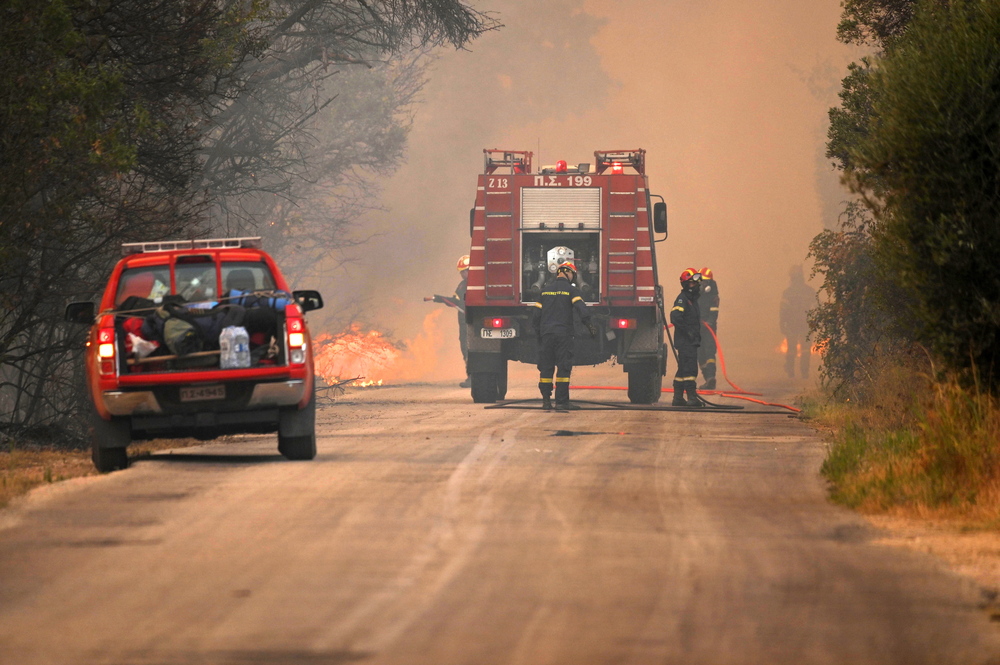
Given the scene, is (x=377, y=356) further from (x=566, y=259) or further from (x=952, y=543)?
(x=952, y=543)

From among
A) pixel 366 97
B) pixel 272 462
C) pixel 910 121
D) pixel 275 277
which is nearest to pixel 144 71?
pixel 275 277

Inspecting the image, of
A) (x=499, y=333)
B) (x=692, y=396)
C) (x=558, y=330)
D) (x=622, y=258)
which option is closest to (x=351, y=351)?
(x=499, y=333)

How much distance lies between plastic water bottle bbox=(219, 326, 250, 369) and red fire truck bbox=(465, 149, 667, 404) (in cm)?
883

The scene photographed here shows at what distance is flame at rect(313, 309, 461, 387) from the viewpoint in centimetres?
3547

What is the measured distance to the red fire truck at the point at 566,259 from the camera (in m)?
18.5

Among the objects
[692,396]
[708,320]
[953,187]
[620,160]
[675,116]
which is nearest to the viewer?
[953,187]

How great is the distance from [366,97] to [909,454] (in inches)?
1139

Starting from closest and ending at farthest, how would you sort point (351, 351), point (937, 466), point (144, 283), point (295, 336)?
point (937, 466)
point (295, 336)
point (144, 283)
point (351, 351)

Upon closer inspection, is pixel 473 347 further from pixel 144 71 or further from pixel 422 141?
pixel 422 141

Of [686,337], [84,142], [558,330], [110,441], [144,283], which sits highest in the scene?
[84,142]

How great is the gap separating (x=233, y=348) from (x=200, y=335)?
0.90 ft

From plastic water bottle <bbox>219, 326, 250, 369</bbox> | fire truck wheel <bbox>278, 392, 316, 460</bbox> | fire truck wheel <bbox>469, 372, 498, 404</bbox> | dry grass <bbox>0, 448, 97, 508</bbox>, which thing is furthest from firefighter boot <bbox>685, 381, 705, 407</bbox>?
plastic water bottle <bbox>219, 326, 250, 369</bbox>

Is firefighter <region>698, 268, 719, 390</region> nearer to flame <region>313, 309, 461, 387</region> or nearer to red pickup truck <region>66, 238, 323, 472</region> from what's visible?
flame <region>313, 309, 461, 387</region>

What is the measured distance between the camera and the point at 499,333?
18578mm
